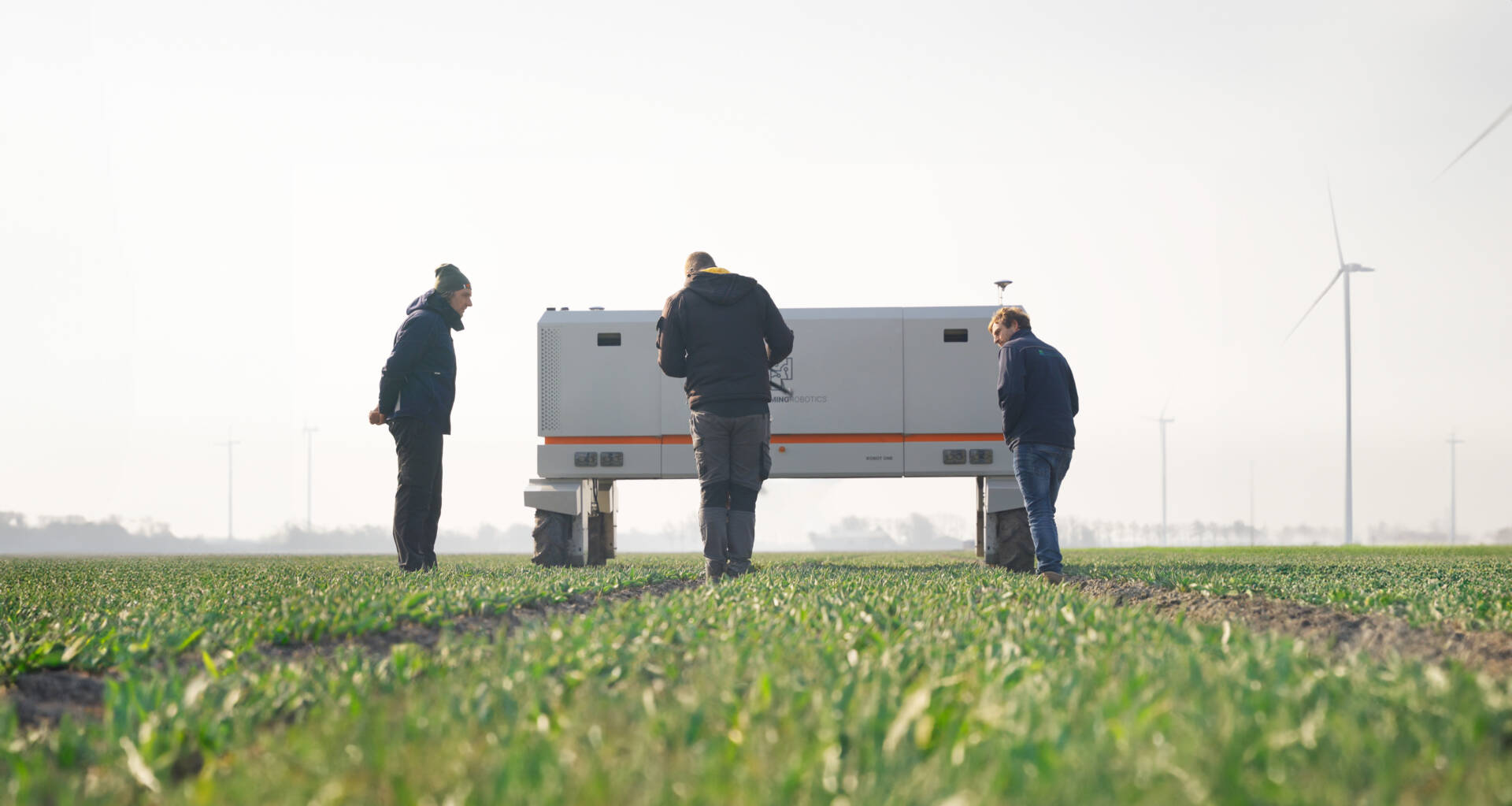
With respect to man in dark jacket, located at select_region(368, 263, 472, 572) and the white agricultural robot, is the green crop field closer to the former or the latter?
man in dark jacket, located at select_region(368, 263, 472, 572)

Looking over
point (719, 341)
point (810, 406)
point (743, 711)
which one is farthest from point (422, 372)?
point (743, 711)

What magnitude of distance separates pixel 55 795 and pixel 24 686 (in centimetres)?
178

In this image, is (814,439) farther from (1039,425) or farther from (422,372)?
(422,372)

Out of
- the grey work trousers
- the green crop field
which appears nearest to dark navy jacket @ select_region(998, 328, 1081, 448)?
the grey work trousers

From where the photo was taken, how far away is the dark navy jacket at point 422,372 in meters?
8.71

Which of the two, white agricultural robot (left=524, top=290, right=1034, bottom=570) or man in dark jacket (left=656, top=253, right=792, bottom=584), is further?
white agricultural robot (left=524, top=290, right=1034, bottom=570)

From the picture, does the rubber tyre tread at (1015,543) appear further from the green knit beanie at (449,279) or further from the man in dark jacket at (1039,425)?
the green knit beanie at (449,279)

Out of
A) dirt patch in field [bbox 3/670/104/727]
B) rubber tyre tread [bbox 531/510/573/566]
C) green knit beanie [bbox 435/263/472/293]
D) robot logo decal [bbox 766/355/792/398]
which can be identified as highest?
green knit beanie [bbox 435/263/472/293]

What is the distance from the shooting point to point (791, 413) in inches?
508

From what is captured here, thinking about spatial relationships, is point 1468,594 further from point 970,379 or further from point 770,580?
point 970,379

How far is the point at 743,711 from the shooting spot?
239 cm

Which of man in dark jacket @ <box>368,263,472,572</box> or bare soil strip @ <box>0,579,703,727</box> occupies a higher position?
man in dark jacket @ <box>368,263,472,572</box>

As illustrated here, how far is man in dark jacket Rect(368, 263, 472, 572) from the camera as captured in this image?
8.70 m

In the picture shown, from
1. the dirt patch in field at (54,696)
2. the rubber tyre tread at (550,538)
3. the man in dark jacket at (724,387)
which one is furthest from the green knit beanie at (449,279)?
the dirt patch in field at (54,696)
